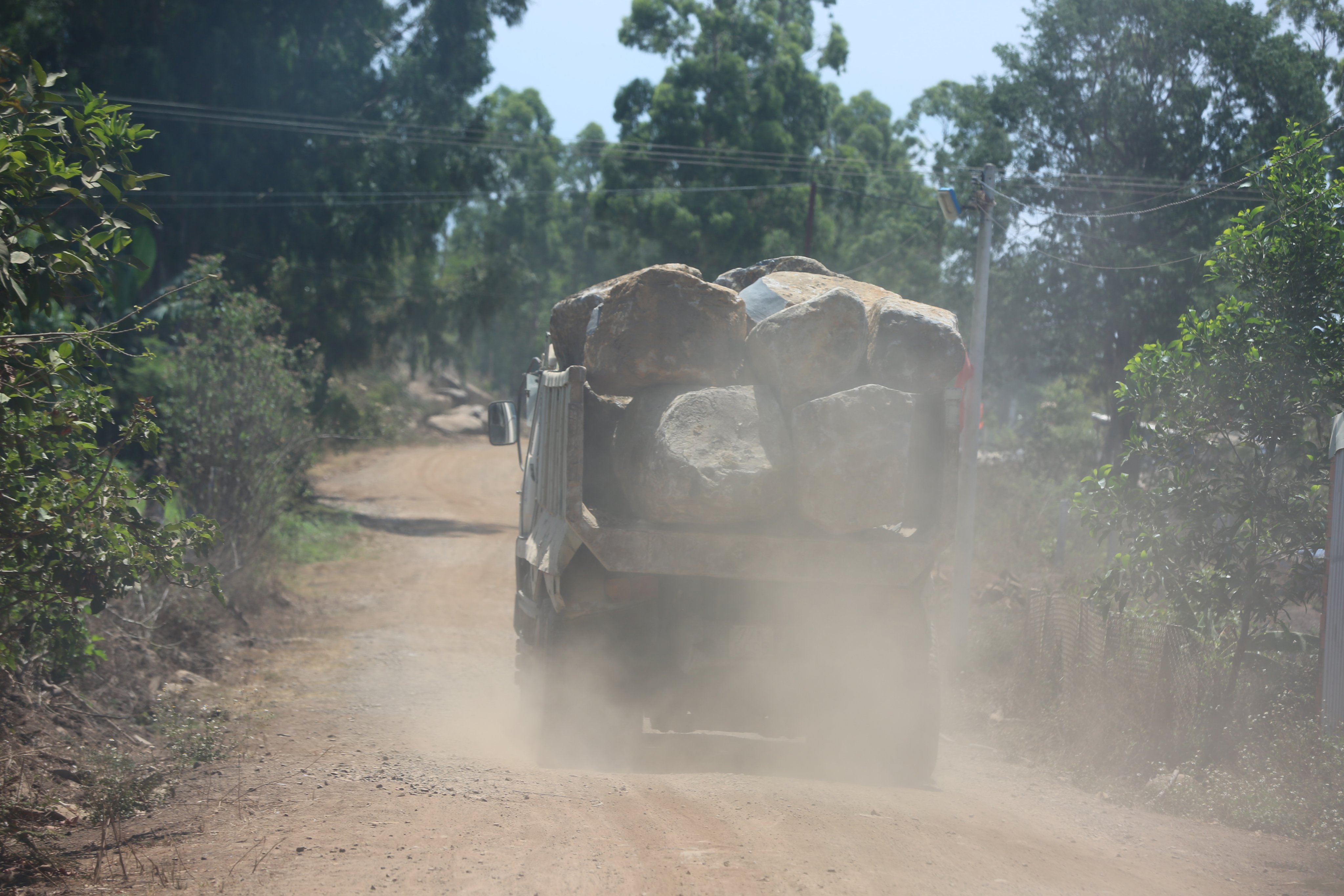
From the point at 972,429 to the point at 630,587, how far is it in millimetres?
6012

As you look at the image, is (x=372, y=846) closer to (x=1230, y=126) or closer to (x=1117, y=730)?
(x=1117, y=730)

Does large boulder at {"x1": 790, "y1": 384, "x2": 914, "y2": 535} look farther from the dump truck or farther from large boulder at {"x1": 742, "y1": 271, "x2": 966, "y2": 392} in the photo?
large boulder at {"x1": 742, "y1": 271, "x2": 966, "y2": 392}

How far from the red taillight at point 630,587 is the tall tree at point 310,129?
55.6 feet

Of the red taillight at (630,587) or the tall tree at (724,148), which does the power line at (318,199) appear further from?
the red taillight at (630,587)

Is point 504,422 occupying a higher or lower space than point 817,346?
lower

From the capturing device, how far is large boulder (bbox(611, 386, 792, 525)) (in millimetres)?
5758

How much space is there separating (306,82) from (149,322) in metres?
19.2

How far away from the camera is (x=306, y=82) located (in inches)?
863

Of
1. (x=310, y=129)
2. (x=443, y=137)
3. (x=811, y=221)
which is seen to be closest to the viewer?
(x=310, y=129)

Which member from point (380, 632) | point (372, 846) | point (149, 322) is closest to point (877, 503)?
point (372, 846)

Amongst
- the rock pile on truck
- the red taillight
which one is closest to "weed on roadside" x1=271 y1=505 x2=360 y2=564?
the red taillight

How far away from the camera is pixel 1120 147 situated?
77.5ft

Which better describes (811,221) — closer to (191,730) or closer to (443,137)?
(443,137)

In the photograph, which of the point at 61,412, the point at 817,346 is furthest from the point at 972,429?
the point at 61,412
